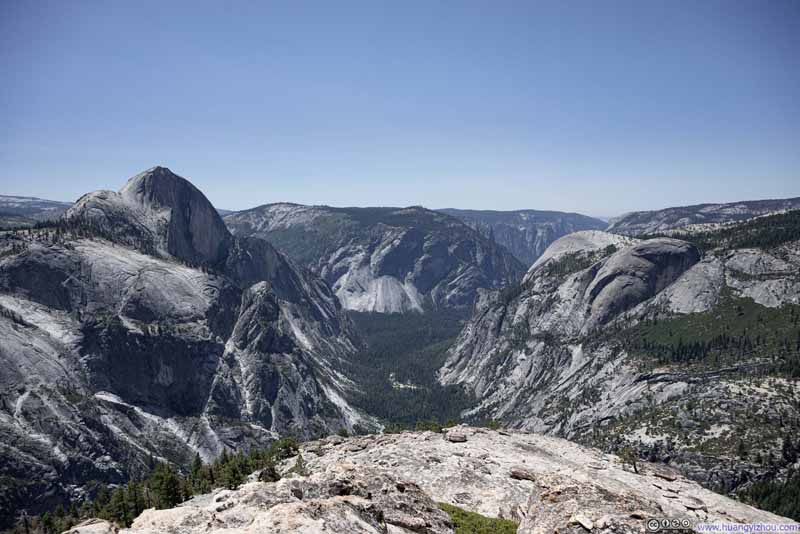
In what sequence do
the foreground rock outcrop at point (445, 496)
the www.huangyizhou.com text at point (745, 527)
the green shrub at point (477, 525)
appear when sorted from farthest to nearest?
1. the green shrub at point (477, 525)
2. the www.huangyizhou.com text at point (745, 527)
3. the foreground rock outcrop at point (445, 496)

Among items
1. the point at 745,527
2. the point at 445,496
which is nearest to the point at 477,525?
the point at 445,496

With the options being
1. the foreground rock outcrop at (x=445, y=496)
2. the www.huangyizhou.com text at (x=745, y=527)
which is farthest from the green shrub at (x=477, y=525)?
the www.huangyizhou.com text at (x=745, y=527)

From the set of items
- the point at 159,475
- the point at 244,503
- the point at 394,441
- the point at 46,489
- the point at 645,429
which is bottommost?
the point at 46,489

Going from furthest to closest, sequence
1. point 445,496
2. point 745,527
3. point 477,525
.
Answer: point 445,496, point 745,527, point 477,525

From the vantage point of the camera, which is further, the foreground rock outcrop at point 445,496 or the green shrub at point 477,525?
the green shrub at point 477,525

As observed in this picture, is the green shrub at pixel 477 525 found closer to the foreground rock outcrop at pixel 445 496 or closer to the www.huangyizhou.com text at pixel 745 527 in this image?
the foreground rock outcrop at pixel 445 496

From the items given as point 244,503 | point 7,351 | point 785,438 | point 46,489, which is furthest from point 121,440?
point 785,438

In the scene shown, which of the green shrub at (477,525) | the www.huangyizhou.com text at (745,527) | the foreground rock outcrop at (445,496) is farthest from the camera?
the green shrub at (477,525)

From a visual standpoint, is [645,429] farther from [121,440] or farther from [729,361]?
[121,440]

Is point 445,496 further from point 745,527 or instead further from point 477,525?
point 745,527
